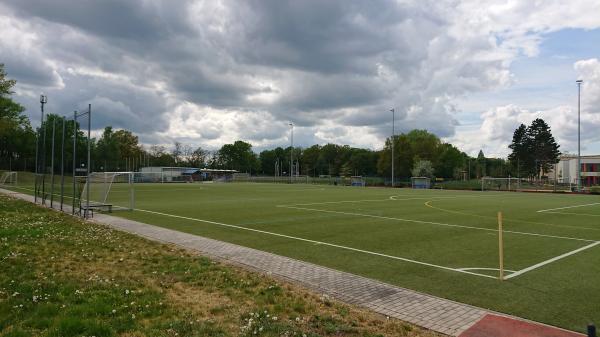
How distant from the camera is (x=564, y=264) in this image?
8.94 meters

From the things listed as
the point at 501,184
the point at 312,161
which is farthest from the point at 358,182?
the point at 312,161

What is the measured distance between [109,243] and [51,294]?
459 cm

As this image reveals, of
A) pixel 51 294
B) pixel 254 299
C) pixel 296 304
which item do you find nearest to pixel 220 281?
pixel 254 299

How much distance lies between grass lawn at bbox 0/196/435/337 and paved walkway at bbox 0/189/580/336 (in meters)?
0.36

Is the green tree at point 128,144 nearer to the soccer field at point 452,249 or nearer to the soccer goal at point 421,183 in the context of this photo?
the soccer goal at point 421,183

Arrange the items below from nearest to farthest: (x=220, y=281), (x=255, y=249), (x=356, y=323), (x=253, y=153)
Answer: (x=356, y=323), (x=220, y=281), (x=255, y=249), (x=253, y=153)

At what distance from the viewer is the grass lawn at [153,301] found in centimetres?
498

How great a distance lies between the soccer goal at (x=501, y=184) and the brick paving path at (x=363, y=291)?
5411 centimetres

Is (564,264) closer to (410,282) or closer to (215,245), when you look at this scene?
(410,282)

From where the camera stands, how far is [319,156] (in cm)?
15300

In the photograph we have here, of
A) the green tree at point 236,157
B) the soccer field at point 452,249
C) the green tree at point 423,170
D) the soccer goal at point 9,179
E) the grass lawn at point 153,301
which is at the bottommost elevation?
the soccer field at point 452,249

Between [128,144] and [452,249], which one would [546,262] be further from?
[128,144]

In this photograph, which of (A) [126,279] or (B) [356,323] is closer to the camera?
(B) [356,323]

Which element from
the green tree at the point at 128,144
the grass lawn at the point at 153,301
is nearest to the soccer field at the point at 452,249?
the grass lawn at the point at 153,301
